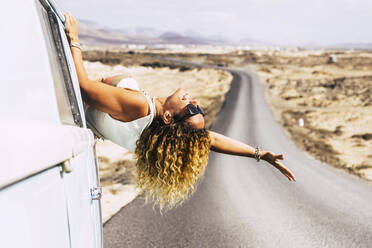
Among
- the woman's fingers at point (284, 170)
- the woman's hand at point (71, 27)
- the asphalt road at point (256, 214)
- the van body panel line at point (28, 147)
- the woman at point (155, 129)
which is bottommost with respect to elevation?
the asphalt road at point (256, 214)

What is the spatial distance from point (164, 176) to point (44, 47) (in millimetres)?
1681

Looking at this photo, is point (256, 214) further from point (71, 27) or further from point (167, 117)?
point (71, 27)

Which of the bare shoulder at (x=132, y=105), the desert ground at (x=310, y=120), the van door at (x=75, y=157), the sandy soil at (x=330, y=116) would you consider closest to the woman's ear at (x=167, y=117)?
the bare shoulder at (x=132, y=105)

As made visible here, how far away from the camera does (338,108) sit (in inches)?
1268

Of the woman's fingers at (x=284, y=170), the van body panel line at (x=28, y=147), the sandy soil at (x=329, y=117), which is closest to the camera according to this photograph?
the van body panel line at (x=28, y=147)

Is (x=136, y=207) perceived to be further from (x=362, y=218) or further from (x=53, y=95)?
(x=53, y=95)

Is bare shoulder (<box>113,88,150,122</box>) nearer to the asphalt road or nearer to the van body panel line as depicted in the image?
the van body panel line

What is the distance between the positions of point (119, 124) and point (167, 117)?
433 mm

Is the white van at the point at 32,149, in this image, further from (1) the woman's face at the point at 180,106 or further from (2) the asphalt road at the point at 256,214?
(2) the asphalt road at the point at 256,214

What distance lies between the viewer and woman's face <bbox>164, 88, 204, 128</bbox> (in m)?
2.69

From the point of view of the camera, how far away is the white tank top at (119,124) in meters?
2.42

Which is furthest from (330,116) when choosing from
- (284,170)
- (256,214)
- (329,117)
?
(284,170)

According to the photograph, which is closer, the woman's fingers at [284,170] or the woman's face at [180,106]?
the woman's face at [180,106]

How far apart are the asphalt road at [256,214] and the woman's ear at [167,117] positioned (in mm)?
2781
